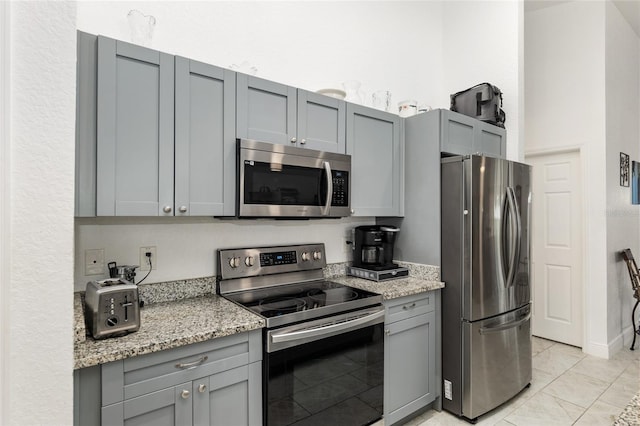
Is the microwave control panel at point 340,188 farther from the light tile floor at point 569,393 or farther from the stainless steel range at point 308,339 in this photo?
the light tile floor at point 569,393

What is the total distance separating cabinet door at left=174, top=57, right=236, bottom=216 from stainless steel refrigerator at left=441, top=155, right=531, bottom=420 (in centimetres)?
150

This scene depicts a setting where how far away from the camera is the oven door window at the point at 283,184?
189cm

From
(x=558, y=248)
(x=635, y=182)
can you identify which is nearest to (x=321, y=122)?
(x=558, y=248)

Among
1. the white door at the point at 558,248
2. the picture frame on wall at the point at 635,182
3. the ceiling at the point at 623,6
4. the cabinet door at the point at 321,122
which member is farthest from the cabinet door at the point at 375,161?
the picture frame on wall at the point at 635,182

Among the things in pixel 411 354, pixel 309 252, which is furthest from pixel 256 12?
pixel 411 354

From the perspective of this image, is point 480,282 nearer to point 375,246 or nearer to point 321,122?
point 375,246

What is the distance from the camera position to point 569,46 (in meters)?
3.75

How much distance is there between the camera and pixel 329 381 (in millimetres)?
1837

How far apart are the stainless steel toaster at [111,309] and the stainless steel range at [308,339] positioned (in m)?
0.55

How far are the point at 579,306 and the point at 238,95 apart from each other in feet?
13.1

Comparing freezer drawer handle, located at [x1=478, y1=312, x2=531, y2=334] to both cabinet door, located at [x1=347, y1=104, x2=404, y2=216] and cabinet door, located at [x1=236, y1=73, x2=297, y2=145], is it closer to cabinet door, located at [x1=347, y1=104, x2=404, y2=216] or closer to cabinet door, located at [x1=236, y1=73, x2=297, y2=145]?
cabinet door, located at [x1=347, y1=104, x2=404, y2=216]

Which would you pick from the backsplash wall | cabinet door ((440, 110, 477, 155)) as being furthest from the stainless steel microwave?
cabinet door ((440, 110, 477, 155))

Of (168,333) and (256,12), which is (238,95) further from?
(168,333)

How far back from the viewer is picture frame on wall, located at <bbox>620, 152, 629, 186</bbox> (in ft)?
12.7
